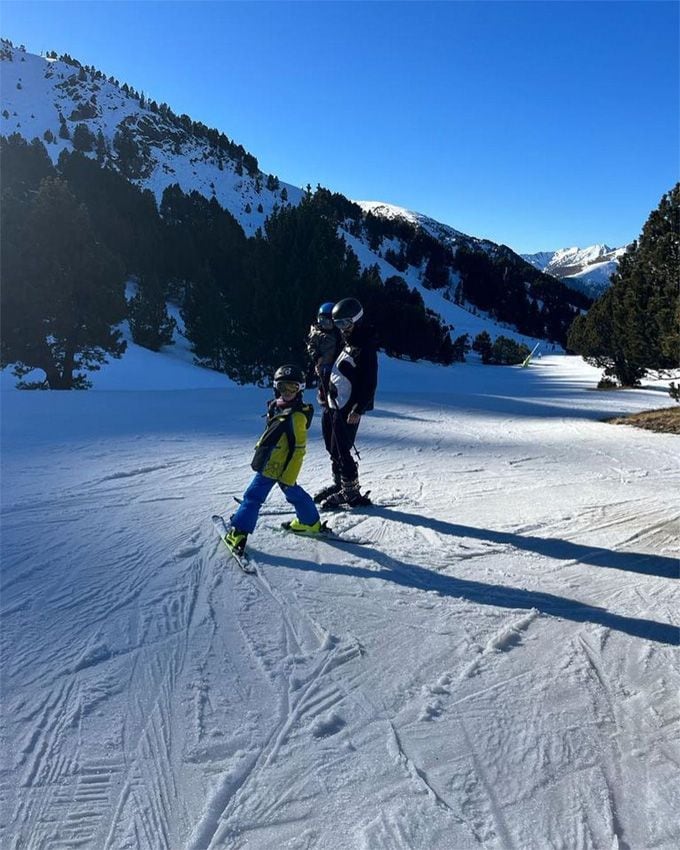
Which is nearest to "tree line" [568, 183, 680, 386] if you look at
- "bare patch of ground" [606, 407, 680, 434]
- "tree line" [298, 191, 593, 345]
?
"bare patch of ground" [606, 407, 680, 434]

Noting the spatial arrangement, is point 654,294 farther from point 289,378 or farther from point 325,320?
point 289,378

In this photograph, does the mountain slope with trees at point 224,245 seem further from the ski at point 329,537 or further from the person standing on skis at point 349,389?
the ski at point 329,537

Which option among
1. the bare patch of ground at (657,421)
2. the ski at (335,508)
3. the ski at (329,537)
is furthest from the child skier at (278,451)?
the bare patch of ground at (657,421)

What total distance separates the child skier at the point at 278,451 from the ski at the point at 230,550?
1.6 inches

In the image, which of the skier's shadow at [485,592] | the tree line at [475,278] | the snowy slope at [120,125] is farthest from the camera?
the tree line at [475,278]

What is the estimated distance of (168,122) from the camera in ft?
345

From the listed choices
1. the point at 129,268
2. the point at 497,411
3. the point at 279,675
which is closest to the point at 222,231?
the point at 129,268

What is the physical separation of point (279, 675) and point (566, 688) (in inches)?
59.7

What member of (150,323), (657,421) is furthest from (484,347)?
(657,421)

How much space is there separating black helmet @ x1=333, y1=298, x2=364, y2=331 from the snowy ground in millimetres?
2003

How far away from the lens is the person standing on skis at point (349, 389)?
221 inches

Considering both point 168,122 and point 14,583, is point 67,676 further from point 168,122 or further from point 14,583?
point 168,122

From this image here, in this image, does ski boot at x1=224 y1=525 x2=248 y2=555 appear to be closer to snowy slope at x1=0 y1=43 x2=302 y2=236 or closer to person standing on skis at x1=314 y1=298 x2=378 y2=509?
person standing on skis at x1=314 y1=298 x2=378 y2=509

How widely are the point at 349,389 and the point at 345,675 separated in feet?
10.8
